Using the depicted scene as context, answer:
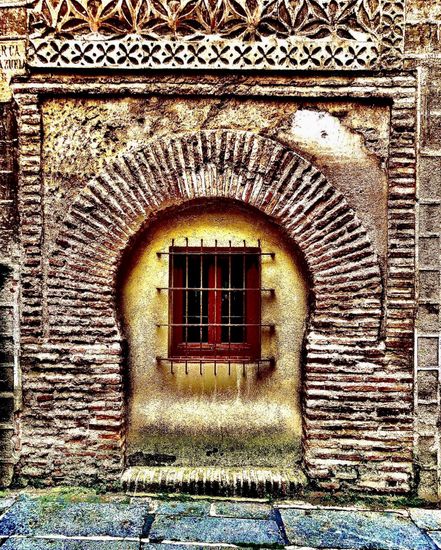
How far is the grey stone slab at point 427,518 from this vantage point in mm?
3709

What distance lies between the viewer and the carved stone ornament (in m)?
4.05

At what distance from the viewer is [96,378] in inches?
162

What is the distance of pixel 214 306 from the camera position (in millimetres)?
4340

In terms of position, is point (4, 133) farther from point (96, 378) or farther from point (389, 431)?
point (389, 431)

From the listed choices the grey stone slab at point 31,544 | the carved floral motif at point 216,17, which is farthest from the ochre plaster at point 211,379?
the carved floral motif at point 216,17

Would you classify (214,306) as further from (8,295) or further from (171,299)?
(8,295)

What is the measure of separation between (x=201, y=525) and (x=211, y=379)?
1.16 m

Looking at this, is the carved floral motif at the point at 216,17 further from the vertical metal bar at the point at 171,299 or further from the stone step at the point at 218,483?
the stone step at the point at 218,483

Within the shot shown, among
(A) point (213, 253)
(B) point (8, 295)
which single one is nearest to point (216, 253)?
(A) point (213, 253)

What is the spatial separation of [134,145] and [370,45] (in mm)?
2103

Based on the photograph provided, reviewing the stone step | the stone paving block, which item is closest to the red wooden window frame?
the stone step

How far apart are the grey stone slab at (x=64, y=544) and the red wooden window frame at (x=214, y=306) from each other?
59.7 inches

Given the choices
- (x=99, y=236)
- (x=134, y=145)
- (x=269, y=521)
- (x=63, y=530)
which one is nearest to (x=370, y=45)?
(x=134, y=145)

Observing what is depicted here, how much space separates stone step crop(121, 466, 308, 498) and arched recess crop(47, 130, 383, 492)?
0.30m
